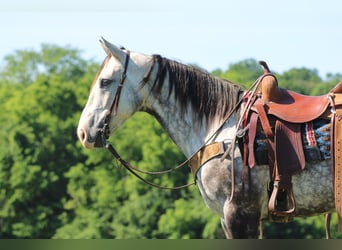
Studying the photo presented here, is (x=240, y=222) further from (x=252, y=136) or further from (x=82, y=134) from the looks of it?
(x=82, y=134)

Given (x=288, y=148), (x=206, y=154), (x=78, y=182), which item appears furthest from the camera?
(x=78, y=182)

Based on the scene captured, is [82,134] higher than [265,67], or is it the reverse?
[265,67]

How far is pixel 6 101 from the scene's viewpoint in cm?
5141

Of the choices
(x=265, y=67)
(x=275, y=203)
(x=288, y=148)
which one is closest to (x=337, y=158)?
(x=288, y=148)

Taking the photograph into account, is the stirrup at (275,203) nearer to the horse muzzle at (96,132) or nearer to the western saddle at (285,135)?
the western saddle at (285,135)

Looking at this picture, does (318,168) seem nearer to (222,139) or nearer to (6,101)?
(222,139)

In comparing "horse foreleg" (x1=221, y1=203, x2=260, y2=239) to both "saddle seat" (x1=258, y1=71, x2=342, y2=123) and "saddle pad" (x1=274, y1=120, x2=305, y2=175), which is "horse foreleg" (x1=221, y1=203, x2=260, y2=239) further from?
"saddle seat" (x1=258, y1=71, x2=342, y2=123)

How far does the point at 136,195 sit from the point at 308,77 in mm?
25871

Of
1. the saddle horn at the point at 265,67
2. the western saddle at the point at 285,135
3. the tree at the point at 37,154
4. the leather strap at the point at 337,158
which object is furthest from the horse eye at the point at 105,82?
the tree at the point at 37,154

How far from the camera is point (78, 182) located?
4462 centimetres

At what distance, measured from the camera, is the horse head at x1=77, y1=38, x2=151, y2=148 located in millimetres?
7008

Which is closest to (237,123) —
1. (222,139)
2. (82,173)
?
(222,139)

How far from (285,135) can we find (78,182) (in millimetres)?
38598

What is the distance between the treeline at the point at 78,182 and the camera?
40.6m
